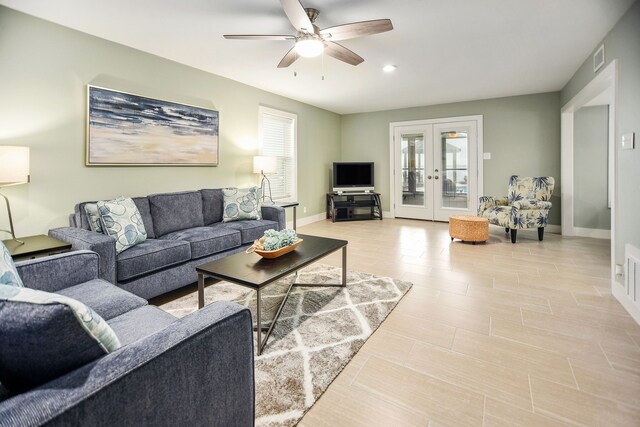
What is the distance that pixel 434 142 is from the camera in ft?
21.9

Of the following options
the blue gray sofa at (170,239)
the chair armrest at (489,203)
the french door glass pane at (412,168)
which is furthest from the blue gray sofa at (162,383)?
the french door glass pane at (412,168)

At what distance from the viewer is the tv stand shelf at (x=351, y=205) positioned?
22.8 feet

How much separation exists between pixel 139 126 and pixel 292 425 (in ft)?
11.1

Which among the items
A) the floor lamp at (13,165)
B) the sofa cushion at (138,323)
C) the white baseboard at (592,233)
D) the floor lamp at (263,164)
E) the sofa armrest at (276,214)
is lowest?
the sofa cushion at (138,323)

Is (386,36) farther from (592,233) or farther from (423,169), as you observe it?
(592,233)

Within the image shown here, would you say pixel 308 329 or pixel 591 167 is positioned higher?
pixel 591 167

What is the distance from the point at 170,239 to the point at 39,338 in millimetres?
2468

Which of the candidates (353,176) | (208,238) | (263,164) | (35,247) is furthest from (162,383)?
(353,176)

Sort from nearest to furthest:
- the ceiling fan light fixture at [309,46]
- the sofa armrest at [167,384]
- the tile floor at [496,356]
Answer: the sofa armrest at [167,384] → the tile floor at [496,356] → the ceiling fan light fixture at [309,46]

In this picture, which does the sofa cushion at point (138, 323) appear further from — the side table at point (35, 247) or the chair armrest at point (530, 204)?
the chair armrest at point (530, 204)

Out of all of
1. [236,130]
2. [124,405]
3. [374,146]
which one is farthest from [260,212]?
[374,146]

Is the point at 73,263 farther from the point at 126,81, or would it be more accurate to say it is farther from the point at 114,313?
the point at 126,81

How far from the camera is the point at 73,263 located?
1.87 m

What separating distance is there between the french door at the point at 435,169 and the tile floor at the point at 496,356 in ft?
10.0
